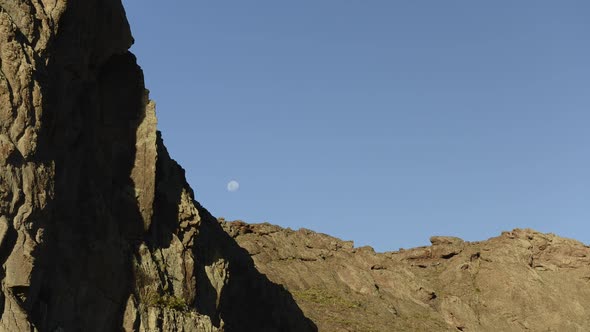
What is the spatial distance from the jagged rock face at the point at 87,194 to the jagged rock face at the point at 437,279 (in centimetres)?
4107

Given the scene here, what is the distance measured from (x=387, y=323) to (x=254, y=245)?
1618 centimetres

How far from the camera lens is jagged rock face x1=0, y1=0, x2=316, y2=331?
23344 millimetres

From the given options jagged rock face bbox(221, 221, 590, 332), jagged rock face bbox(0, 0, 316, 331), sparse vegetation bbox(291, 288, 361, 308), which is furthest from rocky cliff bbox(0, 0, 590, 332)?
jagged rock face bbox(221, 221, 590, 332)

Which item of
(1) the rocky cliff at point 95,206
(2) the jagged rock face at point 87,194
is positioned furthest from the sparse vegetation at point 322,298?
(2) the jagged rock face at point 87,194

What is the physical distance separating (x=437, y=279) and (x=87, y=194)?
76.8 m

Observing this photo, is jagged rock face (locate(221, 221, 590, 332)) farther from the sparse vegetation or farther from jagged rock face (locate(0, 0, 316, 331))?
jagged rock face (locate(0, 0, 316, 331))

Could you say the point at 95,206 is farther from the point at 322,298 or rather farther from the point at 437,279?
the point at 437,279

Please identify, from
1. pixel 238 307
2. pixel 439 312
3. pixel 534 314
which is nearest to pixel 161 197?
pixel 238 307

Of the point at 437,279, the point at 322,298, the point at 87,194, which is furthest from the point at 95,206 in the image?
the point at 437,279

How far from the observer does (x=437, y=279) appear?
4013 inches

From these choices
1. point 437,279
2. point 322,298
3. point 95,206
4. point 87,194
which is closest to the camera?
point 87,194

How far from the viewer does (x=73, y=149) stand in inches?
1153

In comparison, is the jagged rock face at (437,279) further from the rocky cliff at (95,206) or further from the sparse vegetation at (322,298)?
the rocky cliff at (95,206)

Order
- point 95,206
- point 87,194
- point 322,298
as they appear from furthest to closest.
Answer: point 322,298, point 95,206, point 87,194
